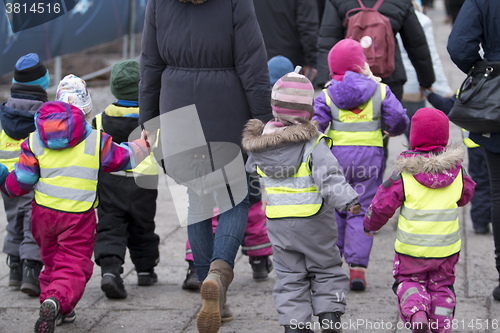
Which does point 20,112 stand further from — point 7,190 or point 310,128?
point 310,128

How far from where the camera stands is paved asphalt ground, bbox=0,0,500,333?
3693 mm

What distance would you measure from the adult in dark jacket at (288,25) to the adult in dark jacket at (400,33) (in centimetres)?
102

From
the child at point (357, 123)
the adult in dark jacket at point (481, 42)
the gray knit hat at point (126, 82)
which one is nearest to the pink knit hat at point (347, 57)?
the child at point (357, 123)

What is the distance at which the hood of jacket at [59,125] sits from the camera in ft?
11.6

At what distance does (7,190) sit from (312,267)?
1773mm

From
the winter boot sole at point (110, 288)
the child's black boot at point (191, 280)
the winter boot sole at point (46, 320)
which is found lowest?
the child's black boot at point (191, 280)

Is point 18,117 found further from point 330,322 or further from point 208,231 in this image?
point 330,322

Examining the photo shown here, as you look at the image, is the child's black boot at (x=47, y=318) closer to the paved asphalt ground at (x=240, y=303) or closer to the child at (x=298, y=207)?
the paved asphalt ground at (x=240, y=303)

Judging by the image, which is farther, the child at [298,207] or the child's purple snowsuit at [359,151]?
the child's purple snowsuit at [359,151]

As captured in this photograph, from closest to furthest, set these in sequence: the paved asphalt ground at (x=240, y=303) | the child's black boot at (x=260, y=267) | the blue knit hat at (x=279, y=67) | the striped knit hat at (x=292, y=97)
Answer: the striped knit hat at (x=292, y=97)
the paved asphalt ground at (x=240, y=303)
the child's black boot at (x=260, y=267)
the blue knit hat at (x=279, y=67)

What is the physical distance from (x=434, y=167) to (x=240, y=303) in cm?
154

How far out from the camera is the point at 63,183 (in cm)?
363

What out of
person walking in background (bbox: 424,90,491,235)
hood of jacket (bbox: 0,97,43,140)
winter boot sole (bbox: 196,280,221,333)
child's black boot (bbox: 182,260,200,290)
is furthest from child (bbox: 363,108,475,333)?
hood of jacket (bbox: 0,97,43,140)

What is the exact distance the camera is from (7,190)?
370cm
